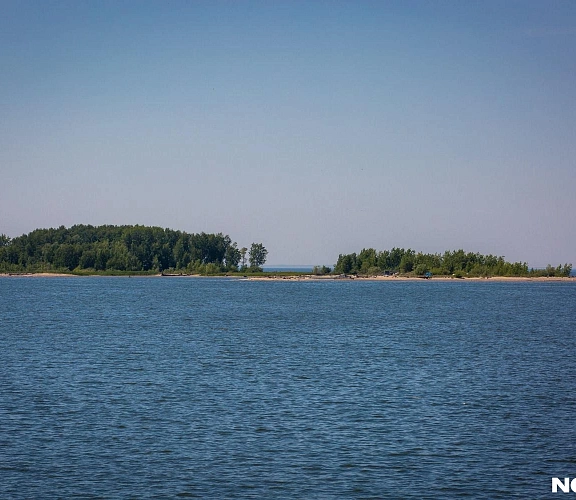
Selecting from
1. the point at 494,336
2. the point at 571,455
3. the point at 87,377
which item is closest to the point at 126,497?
the point at 571,455

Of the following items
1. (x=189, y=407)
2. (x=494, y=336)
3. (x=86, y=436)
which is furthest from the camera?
(x=494, y=336)

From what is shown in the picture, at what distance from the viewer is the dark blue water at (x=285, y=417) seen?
26297mm

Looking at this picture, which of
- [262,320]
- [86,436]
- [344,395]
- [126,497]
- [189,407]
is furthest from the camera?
[262,320]

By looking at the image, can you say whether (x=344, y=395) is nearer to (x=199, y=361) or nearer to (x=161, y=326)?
(x=199, y=361)

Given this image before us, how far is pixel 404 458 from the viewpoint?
28953 millimetres

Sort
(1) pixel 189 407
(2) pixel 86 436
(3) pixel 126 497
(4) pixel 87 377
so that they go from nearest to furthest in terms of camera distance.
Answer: (3) pixel 126 497 < (2) pixel 86 436 < (1) pixel 189 407 < (4) pixel 87 377

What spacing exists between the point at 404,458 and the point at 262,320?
70.1 meters

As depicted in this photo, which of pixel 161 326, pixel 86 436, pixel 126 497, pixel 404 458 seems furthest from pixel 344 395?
pixel 161 326

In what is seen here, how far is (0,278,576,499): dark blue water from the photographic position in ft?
86.3

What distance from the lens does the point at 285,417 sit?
3538 cm

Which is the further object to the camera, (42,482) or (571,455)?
(571,455)

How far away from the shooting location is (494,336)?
7762cm

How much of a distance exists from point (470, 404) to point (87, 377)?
23.0 metres

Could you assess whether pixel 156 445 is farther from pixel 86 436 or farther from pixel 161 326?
pixel 161 326
